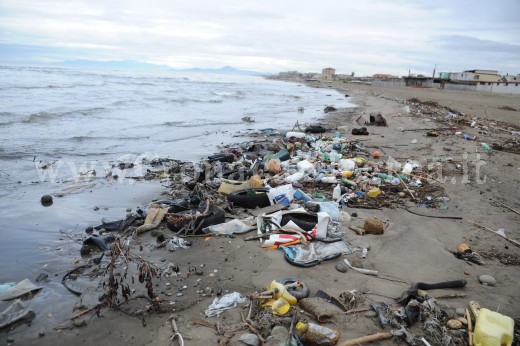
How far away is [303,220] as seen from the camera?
4.84 metres

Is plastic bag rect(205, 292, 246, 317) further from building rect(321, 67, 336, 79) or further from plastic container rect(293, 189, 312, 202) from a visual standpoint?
building rect(321, 67, 336, 79)

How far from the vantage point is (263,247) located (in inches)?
175

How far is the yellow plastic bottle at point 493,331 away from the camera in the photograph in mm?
2715

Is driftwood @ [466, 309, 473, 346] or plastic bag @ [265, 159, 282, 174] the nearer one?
driftwood @ [466, 309, 473, 346]

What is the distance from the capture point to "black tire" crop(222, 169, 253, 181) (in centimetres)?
720

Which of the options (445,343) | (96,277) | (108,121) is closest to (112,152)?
(108,121)

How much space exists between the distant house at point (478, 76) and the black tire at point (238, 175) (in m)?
62.7

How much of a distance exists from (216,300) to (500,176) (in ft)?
24.2

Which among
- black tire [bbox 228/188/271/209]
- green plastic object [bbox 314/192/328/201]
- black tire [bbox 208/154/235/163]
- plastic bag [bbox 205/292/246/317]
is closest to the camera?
plastic bag [bbox 205/292/246/317]

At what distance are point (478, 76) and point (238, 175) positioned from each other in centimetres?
6856

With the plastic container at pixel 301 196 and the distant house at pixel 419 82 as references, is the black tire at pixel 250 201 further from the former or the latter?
the distant house at pixel 419 82

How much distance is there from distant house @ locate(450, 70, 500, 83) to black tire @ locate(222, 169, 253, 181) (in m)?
62.7

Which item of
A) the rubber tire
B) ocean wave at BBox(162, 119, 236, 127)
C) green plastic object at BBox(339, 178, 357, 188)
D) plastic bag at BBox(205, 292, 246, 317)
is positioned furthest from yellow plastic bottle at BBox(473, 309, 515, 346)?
ocean wave at BBox(162, 119, 236, 127)

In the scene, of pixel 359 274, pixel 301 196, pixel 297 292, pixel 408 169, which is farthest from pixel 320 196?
pixel 297 292
